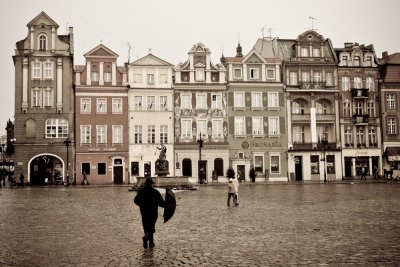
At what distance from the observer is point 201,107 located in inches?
2189

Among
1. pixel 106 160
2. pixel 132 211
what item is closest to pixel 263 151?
pixel 106 160

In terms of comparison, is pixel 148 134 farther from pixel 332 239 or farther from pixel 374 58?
pixel 332 239

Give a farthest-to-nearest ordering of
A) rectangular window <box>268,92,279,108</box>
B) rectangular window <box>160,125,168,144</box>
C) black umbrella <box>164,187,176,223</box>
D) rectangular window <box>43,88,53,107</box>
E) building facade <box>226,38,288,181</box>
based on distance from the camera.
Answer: rectangular window <box>268,92,279,108</box> < building facade <box>226,38,288,181</box> < rectangular window <box>160,125,168,144</box> < rectangular window <box>43,88,53,107</box> < black umbrella <box>164,187,176,223</box>

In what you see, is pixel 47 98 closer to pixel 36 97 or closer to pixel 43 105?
pixel 43 105

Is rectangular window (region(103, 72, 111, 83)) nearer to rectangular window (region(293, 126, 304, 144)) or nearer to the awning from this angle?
rectangular window (region(293, 126, 304, 144))

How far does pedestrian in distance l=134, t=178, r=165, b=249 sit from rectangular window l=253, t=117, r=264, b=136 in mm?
45844

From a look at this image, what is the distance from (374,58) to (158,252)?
5588 cm

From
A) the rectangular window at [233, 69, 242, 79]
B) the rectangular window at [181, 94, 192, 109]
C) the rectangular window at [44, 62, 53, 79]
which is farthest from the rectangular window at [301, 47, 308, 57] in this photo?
the rectangular window at [44, 62, 53, 79]

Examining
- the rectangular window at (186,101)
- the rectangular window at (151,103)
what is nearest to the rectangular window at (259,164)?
the rectangular window at (186,101)

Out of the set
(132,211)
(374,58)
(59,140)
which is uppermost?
(374,58)

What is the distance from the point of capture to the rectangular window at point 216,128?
55625 millimetres

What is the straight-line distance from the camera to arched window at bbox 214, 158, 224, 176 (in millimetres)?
54969

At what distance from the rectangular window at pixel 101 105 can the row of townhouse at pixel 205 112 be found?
0.11 meters

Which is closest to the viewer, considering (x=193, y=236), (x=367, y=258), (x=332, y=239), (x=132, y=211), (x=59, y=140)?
(x=367, y=258)
